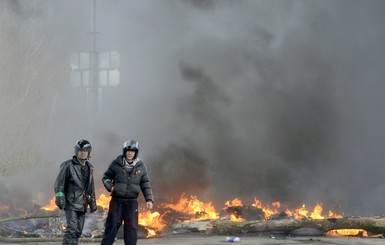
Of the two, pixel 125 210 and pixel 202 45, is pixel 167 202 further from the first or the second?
pixel 125 210

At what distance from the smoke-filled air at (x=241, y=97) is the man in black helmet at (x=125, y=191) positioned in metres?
8.98

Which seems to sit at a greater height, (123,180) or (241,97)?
(241,97)

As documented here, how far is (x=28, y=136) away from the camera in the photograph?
19.2 meters

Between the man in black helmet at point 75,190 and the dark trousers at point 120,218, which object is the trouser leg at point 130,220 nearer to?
the dark trousers at point 120,218

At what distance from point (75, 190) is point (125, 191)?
70 cm

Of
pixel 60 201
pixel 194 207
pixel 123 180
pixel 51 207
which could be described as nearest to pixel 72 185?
pixel 60 201

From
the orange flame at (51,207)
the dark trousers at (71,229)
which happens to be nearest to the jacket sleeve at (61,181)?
the dark trousers at (71,229)

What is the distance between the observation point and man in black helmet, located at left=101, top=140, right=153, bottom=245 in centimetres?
724

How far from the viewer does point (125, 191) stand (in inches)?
285

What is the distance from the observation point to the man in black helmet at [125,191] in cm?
724

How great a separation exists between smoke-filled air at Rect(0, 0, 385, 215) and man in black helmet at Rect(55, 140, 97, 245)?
30.0 ft

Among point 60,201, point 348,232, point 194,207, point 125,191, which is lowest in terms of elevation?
point 348,232

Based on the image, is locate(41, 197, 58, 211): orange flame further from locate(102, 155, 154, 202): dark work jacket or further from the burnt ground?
locate(102, 155, 154, 202): dark work jacket

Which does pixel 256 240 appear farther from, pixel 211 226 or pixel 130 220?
pixel 130 220
